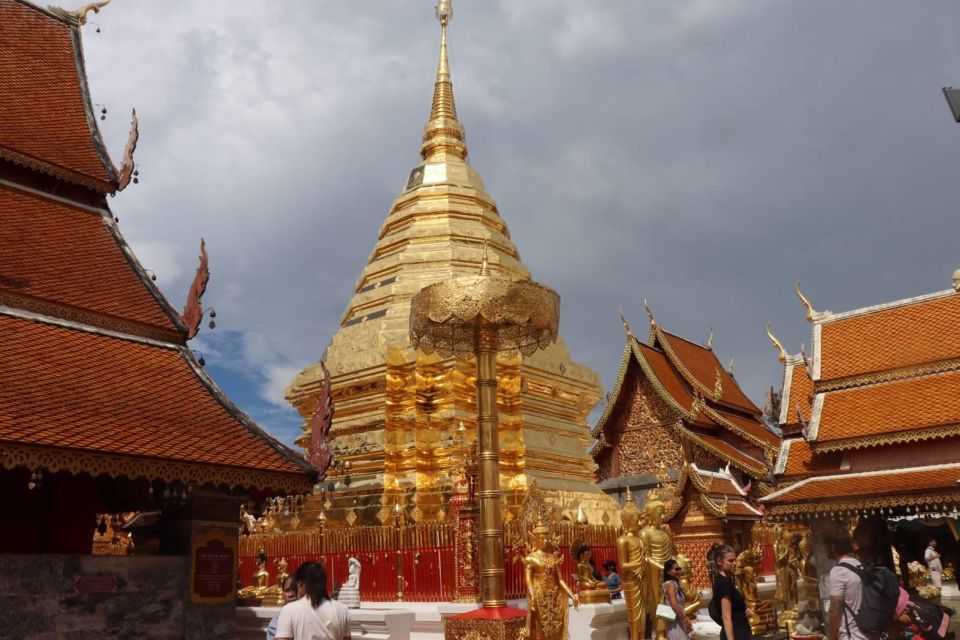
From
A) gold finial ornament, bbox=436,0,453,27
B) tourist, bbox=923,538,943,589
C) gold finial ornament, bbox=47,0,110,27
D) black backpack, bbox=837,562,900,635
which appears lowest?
tourist, bbox=923,538,943,589

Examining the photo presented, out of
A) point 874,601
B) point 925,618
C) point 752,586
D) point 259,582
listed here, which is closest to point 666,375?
point 752,586

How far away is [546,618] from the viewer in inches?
302

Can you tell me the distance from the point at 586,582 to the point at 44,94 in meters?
8.75

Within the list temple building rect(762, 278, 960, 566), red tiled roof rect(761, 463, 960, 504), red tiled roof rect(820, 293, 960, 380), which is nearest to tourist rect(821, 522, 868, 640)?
temple building rect(762, 278, 960, 566)

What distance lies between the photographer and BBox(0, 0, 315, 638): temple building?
20.0 feet

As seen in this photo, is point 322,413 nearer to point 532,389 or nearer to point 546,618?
point 546,618

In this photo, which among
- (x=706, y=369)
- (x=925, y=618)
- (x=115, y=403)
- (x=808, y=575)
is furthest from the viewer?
(x=706, y=369)

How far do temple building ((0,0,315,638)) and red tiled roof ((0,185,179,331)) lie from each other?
0.8 inches

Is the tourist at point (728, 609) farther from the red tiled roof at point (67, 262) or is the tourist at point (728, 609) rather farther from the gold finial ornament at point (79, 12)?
the gold finial ornament at point (79, 12)

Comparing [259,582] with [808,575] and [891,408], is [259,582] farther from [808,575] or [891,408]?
[891,408]

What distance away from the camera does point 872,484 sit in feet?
40.7

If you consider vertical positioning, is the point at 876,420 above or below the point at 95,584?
above

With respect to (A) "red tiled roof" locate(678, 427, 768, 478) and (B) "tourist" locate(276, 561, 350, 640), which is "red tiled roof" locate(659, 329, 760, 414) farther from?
(B) "tourist" locate(276, 561, 350, 640)

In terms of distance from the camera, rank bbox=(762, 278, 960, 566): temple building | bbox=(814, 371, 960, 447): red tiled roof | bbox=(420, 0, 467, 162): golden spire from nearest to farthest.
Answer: bbox=(762, 278, 960, 566): temple building, bbox=(814, 371, 960, 447): red tiled roof, bbox=(420, 0, 467, 162): golden spire
